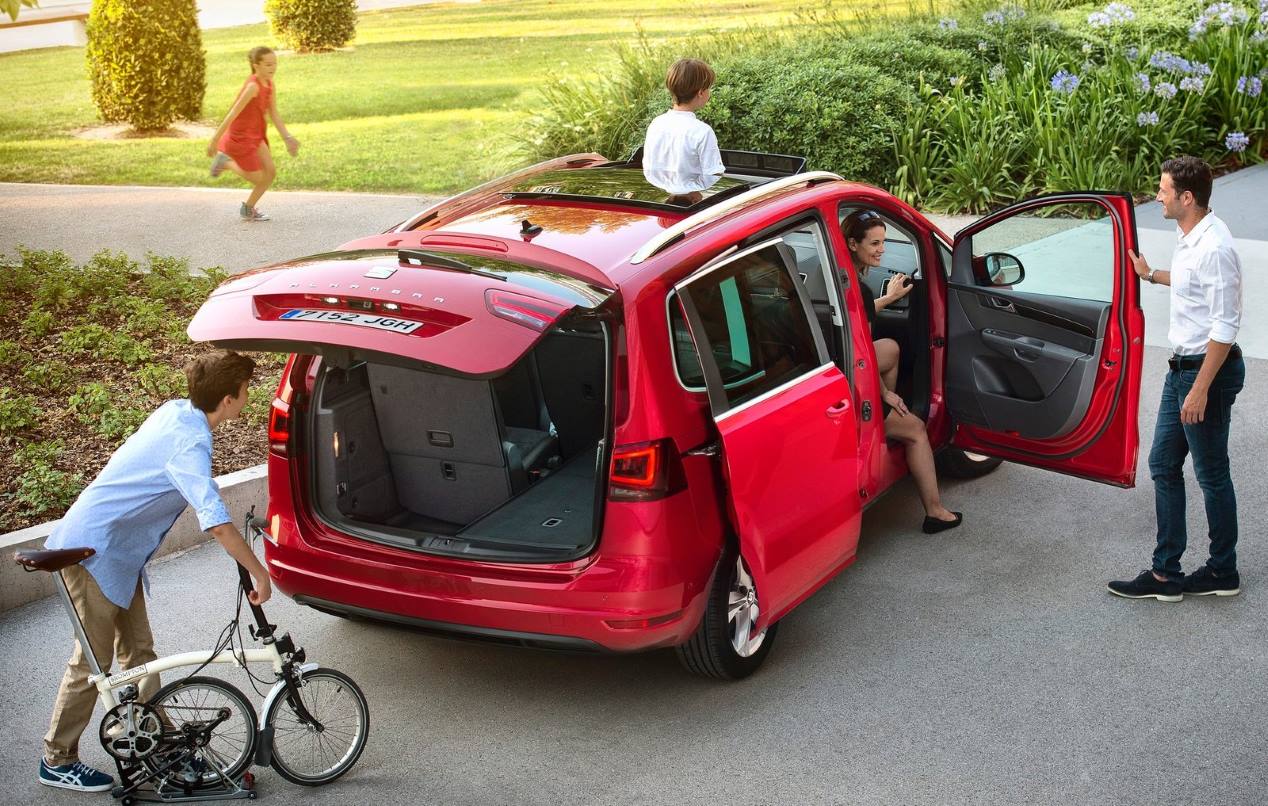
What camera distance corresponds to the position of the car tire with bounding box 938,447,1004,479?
6.97 m

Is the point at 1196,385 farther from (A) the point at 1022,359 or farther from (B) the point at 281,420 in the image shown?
(B) the point at 281,420

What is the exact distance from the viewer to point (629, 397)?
14.9 feet

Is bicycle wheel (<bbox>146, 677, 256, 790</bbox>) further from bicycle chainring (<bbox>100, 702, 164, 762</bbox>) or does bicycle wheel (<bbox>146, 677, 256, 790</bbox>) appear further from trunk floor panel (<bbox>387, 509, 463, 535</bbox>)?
trunk floor panel (<bbox>387, 509, 463, 535</bbox>)

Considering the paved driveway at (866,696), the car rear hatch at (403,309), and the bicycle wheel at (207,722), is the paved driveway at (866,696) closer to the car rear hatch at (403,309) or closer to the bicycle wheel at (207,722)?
the bicycle wheel at (207,722)

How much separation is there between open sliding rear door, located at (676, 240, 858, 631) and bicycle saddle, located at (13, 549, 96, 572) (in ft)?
7.04

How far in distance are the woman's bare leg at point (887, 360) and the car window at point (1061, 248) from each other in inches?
103

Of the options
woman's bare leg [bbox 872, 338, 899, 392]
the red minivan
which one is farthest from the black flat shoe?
woman's bare leg [bbox 872, 338, 899, 392]

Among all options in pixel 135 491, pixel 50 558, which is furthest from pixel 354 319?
pixel 50 558

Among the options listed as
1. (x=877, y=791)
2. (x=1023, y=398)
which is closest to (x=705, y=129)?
(x=1023, y=398)

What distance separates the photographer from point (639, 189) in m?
5.63

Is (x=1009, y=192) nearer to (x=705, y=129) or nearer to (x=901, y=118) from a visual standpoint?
(x=901, y=118)

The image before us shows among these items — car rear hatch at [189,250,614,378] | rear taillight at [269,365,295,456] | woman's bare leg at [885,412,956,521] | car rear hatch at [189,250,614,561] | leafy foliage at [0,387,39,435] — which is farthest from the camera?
leafy foliage at [0,387,39,435]

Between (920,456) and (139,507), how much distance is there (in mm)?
3543

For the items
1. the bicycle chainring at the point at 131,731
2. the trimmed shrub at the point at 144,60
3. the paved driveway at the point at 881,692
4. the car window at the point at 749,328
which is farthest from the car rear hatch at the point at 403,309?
the trimmed shrub at the point at 144,60
